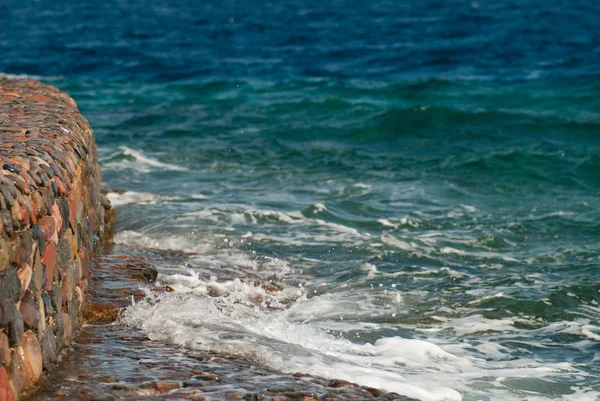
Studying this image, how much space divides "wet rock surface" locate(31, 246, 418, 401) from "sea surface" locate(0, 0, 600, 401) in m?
0.19

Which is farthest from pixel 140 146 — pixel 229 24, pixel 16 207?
pixel 229 24

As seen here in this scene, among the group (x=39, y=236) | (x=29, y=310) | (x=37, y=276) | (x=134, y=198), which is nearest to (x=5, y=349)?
(x=29, y=310)

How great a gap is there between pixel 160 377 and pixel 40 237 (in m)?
0.94

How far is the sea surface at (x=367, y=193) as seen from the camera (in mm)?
6121

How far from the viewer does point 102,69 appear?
23.2m

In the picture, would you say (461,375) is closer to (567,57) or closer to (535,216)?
(535,216)

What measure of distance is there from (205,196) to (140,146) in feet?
12.2

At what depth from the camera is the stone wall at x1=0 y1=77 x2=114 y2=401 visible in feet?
13.5

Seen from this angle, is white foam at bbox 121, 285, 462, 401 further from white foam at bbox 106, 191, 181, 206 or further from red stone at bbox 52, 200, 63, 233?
white foam at bbox 106, 191, 181, 206

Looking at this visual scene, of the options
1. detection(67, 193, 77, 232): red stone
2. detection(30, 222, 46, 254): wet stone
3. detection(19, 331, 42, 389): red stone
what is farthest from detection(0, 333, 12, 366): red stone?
detection(67, 193, 77, 232): red stone

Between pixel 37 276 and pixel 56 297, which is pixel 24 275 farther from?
pixel 56 297

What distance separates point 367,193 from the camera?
11445 millimetres

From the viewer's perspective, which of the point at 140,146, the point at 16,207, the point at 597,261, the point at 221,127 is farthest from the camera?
the point at 221,127

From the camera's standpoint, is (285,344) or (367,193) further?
(367,193)
